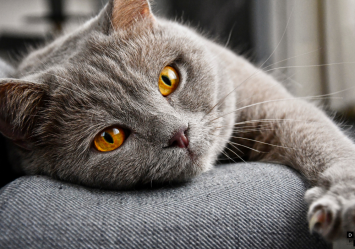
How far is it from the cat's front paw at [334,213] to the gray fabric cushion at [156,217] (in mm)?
79

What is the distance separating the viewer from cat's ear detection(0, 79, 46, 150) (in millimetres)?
928

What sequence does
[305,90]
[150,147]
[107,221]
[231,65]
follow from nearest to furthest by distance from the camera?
[107,221] < [150,147] < [231,65] < [305,90]

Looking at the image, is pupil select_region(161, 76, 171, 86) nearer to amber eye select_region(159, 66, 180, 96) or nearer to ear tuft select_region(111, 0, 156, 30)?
amber eye select_region(159, 66, 180, 96)

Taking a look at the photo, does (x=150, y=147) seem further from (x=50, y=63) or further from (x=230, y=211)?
(x=50, y=63)

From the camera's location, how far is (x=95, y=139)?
0.98m

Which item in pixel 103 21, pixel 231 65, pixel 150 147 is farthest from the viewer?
pixel 231 65

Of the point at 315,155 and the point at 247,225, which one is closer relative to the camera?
the point at 247,225

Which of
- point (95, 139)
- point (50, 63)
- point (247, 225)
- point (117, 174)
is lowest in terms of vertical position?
point (247, 225)

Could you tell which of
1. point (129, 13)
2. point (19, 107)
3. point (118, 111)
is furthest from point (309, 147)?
point (19, 107)

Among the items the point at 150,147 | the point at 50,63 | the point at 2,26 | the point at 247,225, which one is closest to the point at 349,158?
the point at 247,225

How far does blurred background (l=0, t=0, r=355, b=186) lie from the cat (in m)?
0.28

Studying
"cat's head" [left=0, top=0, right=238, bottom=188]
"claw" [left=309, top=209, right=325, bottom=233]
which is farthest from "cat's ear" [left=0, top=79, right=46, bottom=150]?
"claw" [left=309, top=209, right=325, bottom=233]

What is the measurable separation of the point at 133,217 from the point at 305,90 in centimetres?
149

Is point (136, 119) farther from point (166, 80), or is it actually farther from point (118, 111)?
point (166, 80)
